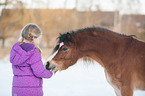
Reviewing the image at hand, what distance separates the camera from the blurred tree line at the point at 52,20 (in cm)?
1434

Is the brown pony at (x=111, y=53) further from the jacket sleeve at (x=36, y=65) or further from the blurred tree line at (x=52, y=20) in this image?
the blurred tree line at (x=52, y=20)

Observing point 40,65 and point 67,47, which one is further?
point 67,47

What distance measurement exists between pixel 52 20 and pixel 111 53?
14052 millimetres

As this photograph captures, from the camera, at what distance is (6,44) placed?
15.3m

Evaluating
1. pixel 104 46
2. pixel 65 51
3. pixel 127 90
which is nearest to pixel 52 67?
pixel 65 51

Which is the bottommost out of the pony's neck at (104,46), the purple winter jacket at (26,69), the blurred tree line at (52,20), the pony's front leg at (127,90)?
the pony's front leg at (127,90)

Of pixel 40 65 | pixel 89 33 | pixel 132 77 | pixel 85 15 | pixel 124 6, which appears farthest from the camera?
pixel 124 6

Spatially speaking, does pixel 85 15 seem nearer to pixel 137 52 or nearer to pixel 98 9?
pixel 98 9

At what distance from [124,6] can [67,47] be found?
16.9 meters

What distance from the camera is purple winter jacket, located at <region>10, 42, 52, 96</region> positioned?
195 cm

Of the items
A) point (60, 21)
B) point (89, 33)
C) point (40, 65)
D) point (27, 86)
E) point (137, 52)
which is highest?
point (60, 21)

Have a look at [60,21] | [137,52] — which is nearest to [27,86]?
[137,52]

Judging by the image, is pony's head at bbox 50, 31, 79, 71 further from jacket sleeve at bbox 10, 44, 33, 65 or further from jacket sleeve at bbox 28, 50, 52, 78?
jacket sleeve at bbox 10, 44, 33, 65

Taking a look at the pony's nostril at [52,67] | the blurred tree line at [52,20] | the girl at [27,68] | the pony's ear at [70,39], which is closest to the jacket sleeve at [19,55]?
the girl at [27,68]
